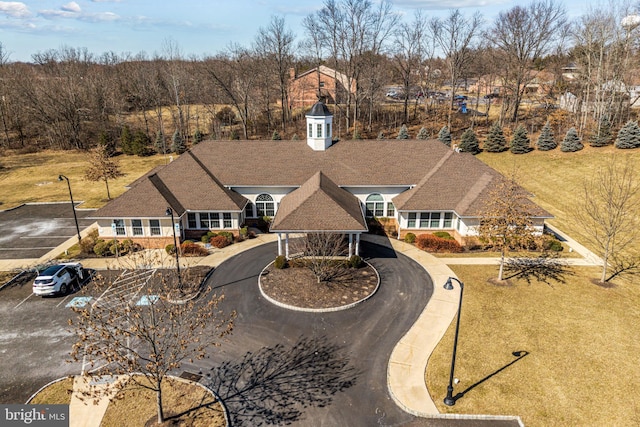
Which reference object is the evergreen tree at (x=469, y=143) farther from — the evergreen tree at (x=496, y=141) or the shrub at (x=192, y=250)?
the shrub at (x=192, y=250)

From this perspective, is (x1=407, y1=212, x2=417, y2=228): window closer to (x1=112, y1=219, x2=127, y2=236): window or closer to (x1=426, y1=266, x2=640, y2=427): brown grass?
(x1=426, y1=266, x2=640, y2=427): brown grass

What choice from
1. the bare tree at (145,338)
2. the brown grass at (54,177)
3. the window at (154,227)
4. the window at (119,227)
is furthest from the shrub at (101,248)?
the brown grass at (54,177)

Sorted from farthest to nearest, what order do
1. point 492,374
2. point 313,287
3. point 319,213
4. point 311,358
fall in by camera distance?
point 319,213
point 313,287
point 311,358
point 492,374

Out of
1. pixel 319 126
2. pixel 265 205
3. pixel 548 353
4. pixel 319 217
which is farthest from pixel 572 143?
pixel 265 205

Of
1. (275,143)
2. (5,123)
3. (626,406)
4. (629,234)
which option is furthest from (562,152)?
(5,123)

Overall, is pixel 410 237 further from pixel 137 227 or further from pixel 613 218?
pixel 137 227
